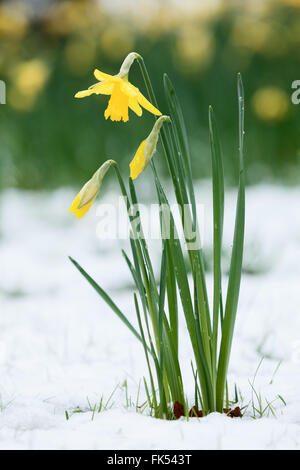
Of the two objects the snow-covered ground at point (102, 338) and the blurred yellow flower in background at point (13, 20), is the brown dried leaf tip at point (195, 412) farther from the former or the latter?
the blurred yellow flower in background at point (13, 20)

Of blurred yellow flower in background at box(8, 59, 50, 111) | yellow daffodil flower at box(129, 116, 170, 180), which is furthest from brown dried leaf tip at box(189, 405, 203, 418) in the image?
blurred yellow flower in background at box(8, 59, 50, 111)

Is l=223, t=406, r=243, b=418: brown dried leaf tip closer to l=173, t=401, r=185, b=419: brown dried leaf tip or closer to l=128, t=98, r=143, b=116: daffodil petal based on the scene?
l=173, t=401, r=185, b=419: brown dried leaf tip

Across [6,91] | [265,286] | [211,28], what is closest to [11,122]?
[6,91]

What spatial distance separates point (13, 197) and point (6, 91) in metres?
0.89

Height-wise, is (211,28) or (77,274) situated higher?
(211,28)

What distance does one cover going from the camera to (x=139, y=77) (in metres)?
3.38

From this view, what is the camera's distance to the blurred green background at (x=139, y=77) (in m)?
2.83

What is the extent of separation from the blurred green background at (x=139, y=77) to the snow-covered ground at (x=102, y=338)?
0.33 metres

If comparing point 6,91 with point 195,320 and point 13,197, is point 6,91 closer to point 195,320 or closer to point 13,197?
point 13,197

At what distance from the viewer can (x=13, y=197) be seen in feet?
8.96

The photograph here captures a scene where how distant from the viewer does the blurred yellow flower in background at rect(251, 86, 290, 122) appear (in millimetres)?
2873

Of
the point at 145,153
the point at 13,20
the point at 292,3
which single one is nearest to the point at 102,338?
the point at 145,153

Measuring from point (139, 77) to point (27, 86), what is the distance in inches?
26.0

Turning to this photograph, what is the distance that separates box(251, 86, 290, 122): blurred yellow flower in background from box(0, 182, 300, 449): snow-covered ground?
577 mm
